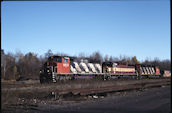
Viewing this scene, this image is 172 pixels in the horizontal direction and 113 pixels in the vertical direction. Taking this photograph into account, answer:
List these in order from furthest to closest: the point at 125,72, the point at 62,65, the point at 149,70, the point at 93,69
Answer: the point at 149,70 < the point at 125,72 < the point at 93,69 < the point at 62,65

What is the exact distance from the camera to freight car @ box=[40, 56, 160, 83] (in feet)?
78.3

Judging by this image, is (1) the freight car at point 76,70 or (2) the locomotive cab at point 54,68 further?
(1) the freight car at point 76,70

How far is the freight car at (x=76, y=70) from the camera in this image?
2386 centimetres

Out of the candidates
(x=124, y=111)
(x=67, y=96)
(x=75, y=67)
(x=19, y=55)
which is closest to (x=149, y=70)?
(x=75, y=67)

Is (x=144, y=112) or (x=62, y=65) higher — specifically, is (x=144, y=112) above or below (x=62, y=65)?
below

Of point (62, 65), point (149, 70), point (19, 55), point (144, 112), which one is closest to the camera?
point (144, 112)

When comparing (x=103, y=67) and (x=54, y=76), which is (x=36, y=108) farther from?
(x=103, y=67)

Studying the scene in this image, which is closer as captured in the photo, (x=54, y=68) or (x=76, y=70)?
(x=54, y=68)

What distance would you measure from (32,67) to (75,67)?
40222 millimetres

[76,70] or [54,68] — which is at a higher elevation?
[54,68]

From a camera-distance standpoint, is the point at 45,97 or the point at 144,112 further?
the point at 45,97

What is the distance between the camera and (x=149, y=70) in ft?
144

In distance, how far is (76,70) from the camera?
2664 cm

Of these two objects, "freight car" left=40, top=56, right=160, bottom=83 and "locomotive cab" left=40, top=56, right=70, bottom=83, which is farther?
"freight car" left=40, top=56, right=160, bottom=83
